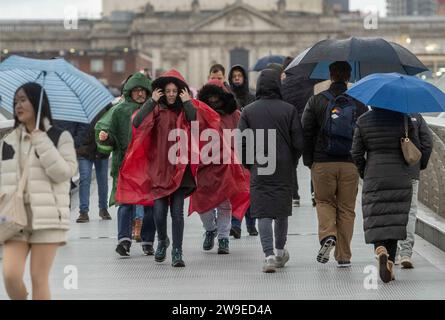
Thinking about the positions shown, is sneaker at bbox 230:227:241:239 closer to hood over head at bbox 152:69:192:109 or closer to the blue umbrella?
hood over head at bbox 152:69:192:109

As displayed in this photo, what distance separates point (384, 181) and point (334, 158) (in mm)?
1065

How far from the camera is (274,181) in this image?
13258 mm

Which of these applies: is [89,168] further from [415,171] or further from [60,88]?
[60,88]

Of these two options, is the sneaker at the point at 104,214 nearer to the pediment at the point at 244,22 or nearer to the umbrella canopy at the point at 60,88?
the umbrella canopy at the point at 60,88

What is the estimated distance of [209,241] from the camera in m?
15.2

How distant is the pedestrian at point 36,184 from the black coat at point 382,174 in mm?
3506

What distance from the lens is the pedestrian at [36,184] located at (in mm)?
9336

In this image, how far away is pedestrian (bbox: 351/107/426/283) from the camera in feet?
40.2

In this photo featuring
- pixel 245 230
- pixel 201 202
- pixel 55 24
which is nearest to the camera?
pixel 201 202

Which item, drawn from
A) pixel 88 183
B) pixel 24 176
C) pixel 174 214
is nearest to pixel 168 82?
pixel 174 214

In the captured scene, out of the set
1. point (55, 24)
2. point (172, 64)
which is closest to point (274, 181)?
point (172, 64)

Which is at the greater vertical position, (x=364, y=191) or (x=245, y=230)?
(x=364, y=191)
